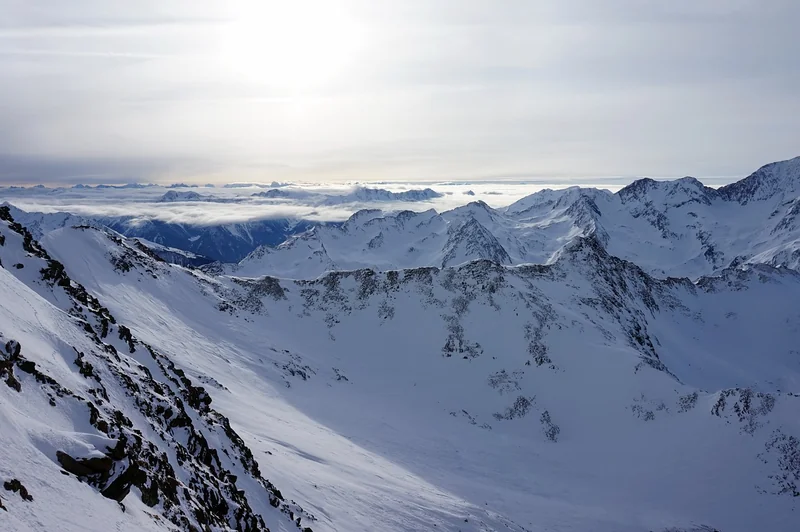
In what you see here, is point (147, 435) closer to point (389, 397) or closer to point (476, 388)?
point (389, 397)

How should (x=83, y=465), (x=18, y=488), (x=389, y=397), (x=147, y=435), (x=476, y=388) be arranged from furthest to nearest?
(x=476, y=388) → (x=389, y=397) → (x=147, y=435) → (x=83, y=465) → (x=18, y=488)

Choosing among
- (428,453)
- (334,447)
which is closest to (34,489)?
(334,447)

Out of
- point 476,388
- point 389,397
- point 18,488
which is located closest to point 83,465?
point 18,488

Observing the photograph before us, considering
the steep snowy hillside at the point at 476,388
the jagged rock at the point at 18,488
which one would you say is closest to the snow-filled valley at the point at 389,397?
the jagged rock at the point at 18,488

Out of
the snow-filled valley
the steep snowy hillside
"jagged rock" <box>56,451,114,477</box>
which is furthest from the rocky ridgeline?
the steep snowy hillside

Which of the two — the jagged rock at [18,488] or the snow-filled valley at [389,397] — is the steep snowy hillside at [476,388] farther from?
the jagged rock at [18,488]

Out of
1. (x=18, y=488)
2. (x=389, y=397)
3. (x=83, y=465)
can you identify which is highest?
(x=18, y=488)

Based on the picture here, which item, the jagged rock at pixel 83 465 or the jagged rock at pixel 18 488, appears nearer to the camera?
the jagged rock at pixel 18 488
